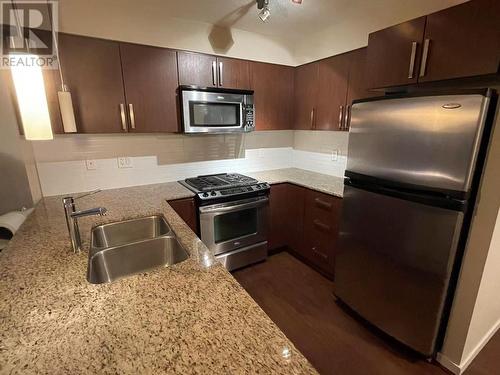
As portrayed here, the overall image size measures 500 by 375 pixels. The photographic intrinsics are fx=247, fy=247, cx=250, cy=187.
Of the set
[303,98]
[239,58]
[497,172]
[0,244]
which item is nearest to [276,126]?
[303,98]

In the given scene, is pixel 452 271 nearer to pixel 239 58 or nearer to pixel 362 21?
pixel 362 21

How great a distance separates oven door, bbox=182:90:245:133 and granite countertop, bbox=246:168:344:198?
67 centimetres

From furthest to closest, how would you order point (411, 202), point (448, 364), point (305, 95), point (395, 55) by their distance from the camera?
point (305, 95) → point (395, 55) → point (448, 364) → point (411, 202)

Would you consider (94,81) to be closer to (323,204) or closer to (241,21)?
(241,21)

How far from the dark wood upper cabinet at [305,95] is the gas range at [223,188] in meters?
0.84

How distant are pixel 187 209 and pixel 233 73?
4.42 ft

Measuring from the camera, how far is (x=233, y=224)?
7.83 feet

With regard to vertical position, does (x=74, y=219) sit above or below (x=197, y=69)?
below

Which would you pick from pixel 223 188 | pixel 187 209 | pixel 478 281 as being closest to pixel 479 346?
pixel 478 281

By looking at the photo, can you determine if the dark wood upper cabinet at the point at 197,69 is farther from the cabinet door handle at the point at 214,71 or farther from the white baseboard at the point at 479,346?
the white baseboard at the point at 479,346

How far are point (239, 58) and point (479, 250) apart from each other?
2.33 metres

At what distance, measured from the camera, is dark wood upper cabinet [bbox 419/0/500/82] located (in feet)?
3.94

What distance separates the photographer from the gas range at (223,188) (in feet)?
6.98

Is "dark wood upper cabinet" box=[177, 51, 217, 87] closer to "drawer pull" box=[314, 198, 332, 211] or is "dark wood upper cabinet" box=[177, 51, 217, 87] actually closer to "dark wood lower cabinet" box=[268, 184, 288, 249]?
"dark wood lower cabinet" box=[268, 184, 288, 249]
